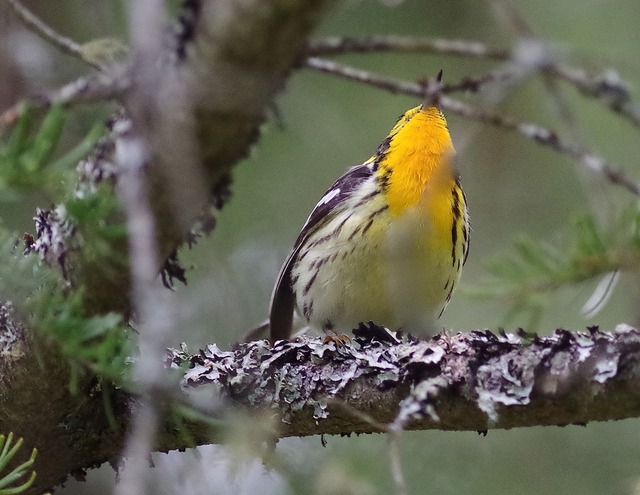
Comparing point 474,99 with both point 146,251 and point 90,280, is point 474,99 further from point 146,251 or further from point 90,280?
point 146,251

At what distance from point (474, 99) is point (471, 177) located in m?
2.48

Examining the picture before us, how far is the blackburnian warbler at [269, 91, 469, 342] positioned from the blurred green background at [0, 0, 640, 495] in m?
0.26

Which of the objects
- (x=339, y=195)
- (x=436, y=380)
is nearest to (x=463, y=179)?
(x=339, y=195)

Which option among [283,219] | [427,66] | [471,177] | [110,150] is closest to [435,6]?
[427,66]

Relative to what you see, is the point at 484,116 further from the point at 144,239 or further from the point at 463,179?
the point at 463,179

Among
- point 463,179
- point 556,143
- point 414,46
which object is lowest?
point 463,179

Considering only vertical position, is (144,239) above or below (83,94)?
below

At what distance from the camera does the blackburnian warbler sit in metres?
3.40

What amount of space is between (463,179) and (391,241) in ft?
7.84

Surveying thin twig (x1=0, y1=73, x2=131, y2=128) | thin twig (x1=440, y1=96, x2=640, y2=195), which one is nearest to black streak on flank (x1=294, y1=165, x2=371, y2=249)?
thin twig (x1=440, y1=96, x2=640, y2=195)

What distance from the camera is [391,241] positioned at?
3.37 m

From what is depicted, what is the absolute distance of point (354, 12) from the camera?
18.0ft

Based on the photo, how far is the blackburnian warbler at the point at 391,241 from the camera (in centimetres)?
340

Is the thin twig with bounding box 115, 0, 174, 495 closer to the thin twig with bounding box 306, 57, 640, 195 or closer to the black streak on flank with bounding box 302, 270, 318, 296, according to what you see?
the thin twig with bounding box 306, 57, 640, 195
